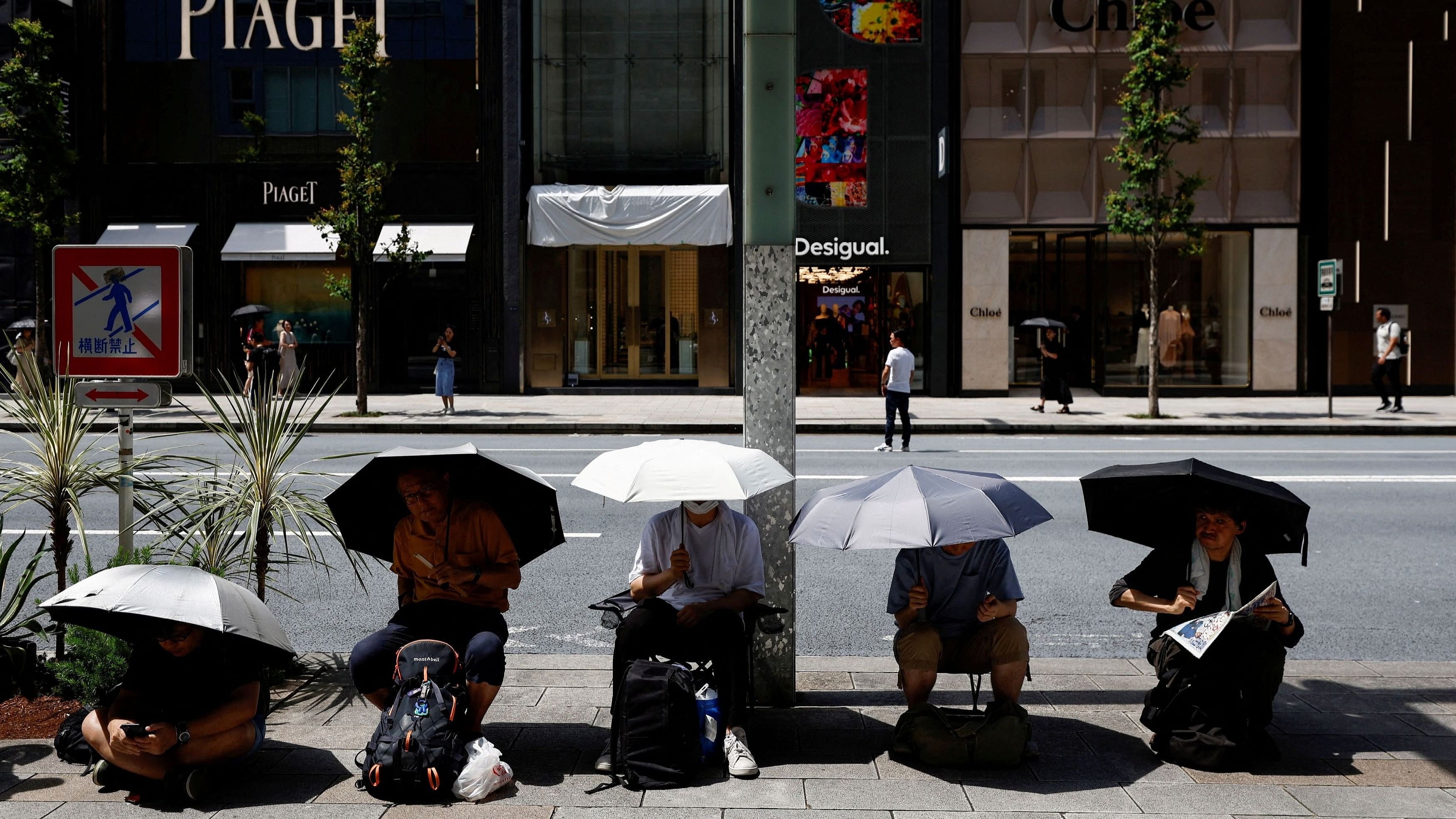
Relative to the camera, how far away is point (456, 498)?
5402 mm

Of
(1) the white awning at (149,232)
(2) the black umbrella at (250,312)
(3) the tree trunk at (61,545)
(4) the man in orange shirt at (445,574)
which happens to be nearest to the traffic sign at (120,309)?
(3) the tree trunk at (61,545)

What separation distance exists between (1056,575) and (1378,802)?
4.41 m

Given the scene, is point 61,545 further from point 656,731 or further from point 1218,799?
point 1218,799

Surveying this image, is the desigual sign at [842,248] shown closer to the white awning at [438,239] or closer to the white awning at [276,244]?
the white awning at [438,239]

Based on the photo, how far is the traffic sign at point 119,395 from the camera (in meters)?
5.91

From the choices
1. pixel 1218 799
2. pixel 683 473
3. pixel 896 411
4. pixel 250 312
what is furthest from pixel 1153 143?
pixel 1218 799

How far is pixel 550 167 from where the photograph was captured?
90.3 ft

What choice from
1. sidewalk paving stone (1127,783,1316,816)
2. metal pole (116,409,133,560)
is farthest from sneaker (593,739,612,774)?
metal pole (116,409,133,560)

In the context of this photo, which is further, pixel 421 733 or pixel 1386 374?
pixel 1386 374

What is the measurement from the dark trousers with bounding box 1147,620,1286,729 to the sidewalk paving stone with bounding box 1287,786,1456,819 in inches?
15.9

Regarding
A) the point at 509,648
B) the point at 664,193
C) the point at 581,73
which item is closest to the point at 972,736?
the point at 509,648

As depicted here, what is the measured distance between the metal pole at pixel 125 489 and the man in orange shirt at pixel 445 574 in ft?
4.43

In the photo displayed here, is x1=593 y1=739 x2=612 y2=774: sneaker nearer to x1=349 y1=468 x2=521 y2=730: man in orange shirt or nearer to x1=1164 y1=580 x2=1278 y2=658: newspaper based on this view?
x1=349 y1=468 x2=521 y2=730: man in orange shirt

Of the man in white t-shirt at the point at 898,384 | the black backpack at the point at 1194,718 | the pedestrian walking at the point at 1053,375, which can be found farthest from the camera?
the pedestrian walking at the point at 1053,375
